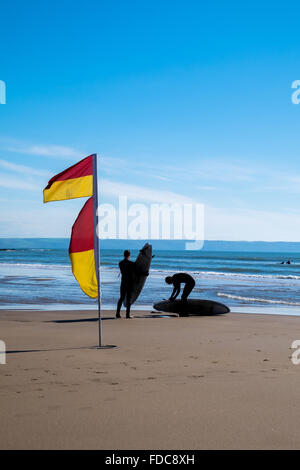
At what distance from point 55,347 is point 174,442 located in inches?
172

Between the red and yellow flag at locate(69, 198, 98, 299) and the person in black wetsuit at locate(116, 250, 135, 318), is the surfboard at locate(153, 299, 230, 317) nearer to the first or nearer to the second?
the person in black wetsuit at locate(116, 250, 135, 318)

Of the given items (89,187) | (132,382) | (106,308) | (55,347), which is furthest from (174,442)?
(106,308)

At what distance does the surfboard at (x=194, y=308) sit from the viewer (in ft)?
42.1

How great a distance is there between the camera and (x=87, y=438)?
11.7 ft

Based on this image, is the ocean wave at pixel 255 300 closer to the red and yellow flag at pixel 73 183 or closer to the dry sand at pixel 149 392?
the dry sand at pixel 149 392

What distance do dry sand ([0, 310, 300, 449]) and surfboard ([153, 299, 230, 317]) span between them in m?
3.78

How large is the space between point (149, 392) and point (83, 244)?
333cm

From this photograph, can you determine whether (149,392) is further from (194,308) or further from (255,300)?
(255,300)

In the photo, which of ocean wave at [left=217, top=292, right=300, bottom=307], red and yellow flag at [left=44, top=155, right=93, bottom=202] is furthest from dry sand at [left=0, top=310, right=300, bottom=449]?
ocean wave at [left=217, top=292, right=300, bottom=307]

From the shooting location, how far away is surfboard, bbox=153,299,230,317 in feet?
42.1

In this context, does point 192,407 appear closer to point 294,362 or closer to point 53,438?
point 53,438

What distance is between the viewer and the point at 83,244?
24.8ft

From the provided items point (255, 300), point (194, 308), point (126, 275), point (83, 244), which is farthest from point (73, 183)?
point (255, 300)

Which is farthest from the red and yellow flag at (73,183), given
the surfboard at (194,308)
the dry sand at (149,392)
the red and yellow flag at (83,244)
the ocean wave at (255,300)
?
the ocean wave at (255,300)
